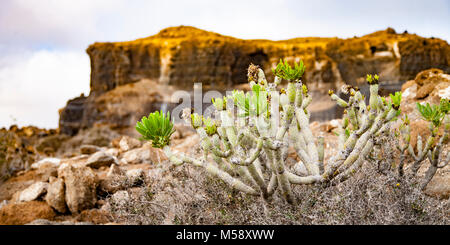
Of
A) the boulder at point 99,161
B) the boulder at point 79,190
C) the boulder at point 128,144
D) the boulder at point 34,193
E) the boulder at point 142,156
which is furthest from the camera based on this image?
the boulder at point 128,144

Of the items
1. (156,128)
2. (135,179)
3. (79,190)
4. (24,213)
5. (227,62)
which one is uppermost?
(227,62)

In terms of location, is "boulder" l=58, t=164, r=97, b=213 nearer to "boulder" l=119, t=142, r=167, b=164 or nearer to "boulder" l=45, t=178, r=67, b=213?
"boulder" l=45, t=178, r=67, b=213

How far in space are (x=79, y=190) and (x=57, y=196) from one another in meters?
0.45

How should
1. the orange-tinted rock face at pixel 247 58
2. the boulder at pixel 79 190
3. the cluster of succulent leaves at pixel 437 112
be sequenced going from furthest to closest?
the orange-tinted rock face at pixel 247 58 < the boulder at pixel 79 190 < the cluster of succulent leaves at pixel 437 112

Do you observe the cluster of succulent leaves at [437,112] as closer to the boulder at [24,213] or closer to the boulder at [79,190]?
the boulder at [79,190]

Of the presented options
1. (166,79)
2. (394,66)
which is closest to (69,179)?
(166,79)

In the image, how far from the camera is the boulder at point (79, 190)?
662 centimetres

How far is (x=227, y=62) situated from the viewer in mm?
25672

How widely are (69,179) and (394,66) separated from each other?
21.8 meters

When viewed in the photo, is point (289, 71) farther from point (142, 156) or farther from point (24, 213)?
point (142, 156)

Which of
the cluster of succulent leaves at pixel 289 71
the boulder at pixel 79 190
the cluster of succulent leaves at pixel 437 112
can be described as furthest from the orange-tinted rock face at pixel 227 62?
the cluster of succulent leaves at pixel 289 71

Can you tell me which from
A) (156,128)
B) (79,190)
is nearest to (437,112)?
(156,128)

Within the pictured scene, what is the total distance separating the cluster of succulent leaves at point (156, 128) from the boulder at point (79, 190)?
165 inches

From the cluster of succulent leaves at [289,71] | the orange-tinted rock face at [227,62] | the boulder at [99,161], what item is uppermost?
the orange-tinted rock face at [227,62]
